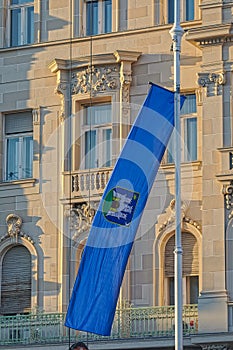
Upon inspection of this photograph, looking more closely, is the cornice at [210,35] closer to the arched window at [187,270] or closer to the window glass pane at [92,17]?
the window glass pane at [92,17]

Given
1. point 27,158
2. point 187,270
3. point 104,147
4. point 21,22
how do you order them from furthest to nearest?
point 21,22 → point 27,158 → point 104,147 → point 187,270

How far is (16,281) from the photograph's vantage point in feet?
140

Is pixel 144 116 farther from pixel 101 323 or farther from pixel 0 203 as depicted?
pixel 0 203

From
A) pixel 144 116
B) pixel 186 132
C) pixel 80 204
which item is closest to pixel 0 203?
pixel 80 204

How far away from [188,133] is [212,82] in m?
1.82

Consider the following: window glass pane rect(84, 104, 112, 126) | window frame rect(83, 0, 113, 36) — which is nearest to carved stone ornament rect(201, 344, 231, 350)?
window glass pane rect(84, 104, 112, 126)

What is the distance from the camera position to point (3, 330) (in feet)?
137

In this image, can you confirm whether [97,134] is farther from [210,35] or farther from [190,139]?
[210,35]

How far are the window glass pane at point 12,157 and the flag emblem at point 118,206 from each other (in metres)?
13.5

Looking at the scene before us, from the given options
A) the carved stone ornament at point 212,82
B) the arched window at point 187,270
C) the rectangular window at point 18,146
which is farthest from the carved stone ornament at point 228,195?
the rectangular window at point 18,146

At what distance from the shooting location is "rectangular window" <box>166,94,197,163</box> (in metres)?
40.7

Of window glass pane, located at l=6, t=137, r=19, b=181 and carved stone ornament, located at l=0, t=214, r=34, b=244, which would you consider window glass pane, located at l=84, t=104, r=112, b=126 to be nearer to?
window glass pane, located at l=6, t=137, r=19, b=181

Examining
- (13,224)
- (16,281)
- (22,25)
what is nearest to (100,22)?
(22,25)

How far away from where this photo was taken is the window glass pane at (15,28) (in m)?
43.8
